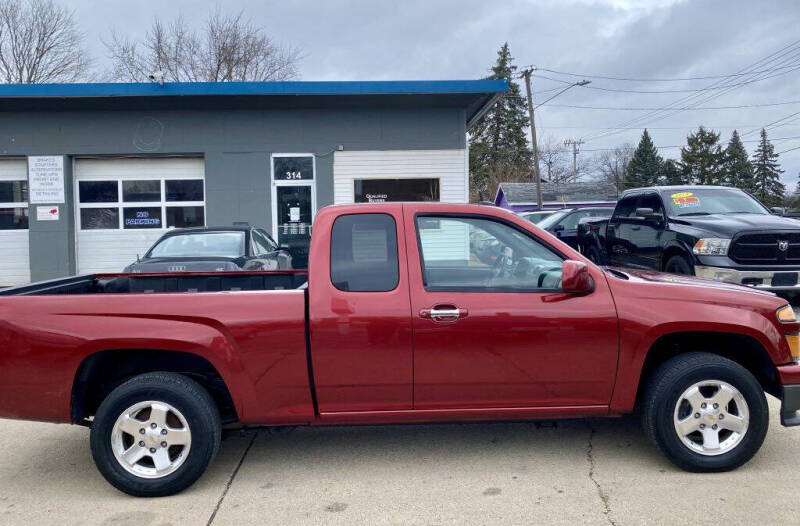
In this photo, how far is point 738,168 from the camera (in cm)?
6078

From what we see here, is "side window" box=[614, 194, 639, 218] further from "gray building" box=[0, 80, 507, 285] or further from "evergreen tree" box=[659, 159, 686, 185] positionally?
"evergreen tree" box=[659, 159, 686, 185]

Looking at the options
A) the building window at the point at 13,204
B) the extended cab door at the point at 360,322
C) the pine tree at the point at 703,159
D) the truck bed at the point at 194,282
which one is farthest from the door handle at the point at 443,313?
the pine tree at the point at 703,159

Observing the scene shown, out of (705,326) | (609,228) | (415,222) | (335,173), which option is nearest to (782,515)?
(705,326)

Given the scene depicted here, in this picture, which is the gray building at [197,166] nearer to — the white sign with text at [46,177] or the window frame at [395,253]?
the white sign with text at [46,177]

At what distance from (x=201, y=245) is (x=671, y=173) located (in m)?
63.3

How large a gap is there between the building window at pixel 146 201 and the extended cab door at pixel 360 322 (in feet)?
40.4

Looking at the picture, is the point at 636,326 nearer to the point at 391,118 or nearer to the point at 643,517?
the point at 643,517

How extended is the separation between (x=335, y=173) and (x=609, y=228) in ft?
21.5

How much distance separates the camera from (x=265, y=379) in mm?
4000

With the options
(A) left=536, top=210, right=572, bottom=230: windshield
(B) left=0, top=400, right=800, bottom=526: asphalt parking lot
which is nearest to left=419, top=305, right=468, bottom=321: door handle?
(B) left=0, top=400, right=800, bottom=526: asphalt parking lot

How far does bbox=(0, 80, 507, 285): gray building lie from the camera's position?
15.2 m

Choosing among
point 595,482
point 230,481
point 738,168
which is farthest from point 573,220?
point 738,168

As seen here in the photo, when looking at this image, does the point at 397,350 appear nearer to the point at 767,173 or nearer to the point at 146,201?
the point at 146,201

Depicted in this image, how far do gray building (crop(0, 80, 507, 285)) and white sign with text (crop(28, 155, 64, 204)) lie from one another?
2cm
